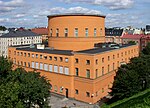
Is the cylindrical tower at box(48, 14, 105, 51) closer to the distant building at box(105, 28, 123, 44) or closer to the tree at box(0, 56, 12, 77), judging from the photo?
the tree at box(0, 56, 12, 77)

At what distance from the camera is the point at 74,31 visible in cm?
4997

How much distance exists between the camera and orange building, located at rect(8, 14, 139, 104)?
40469 mm

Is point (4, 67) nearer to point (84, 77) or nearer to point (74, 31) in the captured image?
point (84, 77)

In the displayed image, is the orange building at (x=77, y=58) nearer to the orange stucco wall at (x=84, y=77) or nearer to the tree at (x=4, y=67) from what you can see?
the orange stucco wall at (x=84, y=77)

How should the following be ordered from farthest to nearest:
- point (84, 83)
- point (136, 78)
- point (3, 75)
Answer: point (84, 83) → point (136, 78) → point (3, 75)

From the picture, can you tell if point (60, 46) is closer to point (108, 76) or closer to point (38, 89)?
point (108, 76)

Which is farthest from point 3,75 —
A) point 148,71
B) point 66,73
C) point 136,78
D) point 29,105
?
point 148,71

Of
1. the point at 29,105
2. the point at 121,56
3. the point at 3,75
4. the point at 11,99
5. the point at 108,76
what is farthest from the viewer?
the point at 121,56

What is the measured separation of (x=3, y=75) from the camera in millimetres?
31797

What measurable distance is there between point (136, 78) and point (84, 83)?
8645 millimetres

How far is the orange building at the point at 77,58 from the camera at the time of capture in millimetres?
40469

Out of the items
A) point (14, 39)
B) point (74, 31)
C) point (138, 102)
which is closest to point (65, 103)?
point (74, 31)

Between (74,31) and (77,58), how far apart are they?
1008 centimetres

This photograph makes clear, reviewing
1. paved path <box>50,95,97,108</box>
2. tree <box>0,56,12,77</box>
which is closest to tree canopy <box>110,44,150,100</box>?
paved path <box>50,95,97,108</box>
